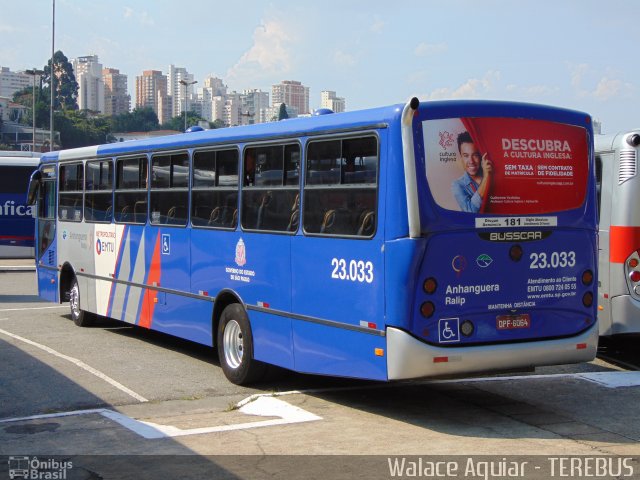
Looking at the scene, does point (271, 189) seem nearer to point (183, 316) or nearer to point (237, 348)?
point (237, 348)

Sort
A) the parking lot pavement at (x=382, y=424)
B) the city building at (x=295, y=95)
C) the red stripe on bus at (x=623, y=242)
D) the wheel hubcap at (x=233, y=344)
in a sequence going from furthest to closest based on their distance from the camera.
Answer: the city building at (x=295, y=95) → the red stripe on bus at (x=623, y=242) → the wheel hubcap at (x=233, y=344) → the parking lot pavement at (x=382, y=424)

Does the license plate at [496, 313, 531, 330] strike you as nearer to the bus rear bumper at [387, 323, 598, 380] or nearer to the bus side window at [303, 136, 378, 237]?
the bus rear bumper at [387, 323, 598, 380]

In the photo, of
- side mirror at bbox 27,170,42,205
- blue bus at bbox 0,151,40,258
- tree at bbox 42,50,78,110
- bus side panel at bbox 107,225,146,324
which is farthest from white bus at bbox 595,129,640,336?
tree at bbox 42,50,78,110

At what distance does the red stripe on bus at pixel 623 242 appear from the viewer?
459 inches

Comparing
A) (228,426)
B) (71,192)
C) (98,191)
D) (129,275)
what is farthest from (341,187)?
(71,192)

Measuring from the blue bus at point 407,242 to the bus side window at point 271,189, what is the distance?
0.02 metres

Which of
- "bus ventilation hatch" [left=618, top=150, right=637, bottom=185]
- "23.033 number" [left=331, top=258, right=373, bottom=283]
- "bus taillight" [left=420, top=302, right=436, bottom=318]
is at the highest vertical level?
"bus ventilation hatch" [left=618, top=150, right=637, bottom=185]

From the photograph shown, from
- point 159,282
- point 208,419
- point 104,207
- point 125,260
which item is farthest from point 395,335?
point 104,207

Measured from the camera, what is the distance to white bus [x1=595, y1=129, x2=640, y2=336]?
459 inches

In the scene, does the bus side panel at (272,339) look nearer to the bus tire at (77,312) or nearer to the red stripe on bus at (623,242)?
the red stripe on bus at (623,242)

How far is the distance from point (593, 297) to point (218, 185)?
4.61m

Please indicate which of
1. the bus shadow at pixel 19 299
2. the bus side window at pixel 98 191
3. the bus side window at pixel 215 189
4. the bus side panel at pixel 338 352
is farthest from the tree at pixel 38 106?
the bus side panel at pixel 338 352

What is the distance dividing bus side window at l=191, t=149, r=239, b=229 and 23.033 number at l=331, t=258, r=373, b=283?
231 centimetres

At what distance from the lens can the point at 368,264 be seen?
28.5 feet
